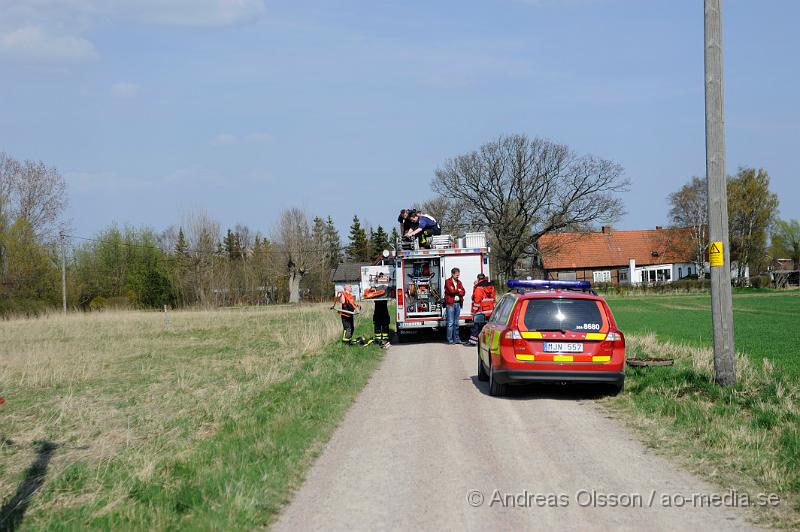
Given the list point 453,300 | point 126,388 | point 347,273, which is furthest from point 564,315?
point 347,273

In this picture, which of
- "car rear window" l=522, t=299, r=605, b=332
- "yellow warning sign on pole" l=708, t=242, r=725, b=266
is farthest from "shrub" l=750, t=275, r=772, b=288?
"car rear window" l=522, t=299, r=605, b=332

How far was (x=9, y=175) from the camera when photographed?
186 ft

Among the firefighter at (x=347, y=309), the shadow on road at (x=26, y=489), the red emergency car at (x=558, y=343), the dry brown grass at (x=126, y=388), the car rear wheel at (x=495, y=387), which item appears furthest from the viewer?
the firefighter at (x=347, y=309)

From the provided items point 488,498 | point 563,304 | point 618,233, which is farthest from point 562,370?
point 618,233

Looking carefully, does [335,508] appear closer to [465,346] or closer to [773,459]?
[773,459]

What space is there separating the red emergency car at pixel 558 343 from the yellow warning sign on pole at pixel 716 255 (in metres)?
1.62

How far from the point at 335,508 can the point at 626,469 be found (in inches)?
109

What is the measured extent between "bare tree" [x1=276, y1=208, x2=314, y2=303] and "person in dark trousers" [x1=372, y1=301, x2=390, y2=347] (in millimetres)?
56862

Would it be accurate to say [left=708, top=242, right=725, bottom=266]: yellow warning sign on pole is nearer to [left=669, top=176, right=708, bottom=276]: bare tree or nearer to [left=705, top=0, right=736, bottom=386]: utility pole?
[left=705, top=0, right=736, bottom=386]: utility pole

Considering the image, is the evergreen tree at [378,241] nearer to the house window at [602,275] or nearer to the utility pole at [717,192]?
the house window at [602,275]

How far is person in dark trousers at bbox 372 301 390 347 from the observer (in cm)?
2139

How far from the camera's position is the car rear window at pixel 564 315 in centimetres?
1133

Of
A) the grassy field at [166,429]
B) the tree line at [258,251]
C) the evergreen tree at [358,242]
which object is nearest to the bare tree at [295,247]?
the tree line at [258,251]

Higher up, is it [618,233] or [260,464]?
[618,233]
